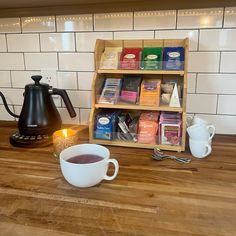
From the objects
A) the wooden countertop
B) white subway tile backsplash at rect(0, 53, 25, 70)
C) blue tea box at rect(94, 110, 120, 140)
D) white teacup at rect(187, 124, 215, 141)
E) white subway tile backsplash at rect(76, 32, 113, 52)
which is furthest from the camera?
white subway tile backsplash at rect(0, 53, 25, 70)

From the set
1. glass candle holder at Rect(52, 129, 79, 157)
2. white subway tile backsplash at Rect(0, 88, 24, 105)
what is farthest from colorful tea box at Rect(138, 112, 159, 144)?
white subway tile backsplash at Rect(0, 88, 24, 105)

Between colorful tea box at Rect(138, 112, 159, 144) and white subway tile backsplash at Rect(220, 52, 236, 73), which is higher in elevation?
white subway tile backsplash at Rect(220, 52, 236, 73)

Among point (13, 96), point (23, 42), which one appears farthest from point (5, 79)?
point (23, 42)

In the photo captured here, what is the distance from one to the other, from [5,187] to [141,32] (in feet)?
2.21

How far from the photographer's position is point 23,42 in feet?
3.44

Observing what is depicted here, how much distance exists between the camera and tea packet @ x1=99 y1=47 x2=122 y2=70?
0.87 metres

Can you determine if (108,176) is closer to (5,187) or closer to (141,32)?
(5,187)

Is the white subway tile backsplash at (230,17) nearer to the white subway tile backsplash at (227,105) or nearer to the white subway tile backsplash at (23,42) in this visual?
the white subway tile backsplash at (227,105)

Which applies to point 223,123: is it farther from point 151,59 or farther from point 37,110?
point 37,110

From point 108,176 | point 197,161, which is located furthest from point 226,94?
point 108,176

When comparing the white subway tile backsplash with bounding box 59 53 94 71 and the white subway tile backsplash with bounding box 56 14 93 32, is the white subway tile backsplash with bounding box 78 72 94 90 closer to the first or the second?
the white subway tile backsplash with bounding box 59 53 94 71

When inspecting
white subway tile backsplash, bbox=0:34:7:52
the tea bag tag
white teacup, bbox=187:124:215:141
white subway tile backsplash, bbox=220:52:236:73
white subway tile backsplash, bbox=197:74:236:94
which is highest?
white subway tile backsplash, bbox=0:34:7:52

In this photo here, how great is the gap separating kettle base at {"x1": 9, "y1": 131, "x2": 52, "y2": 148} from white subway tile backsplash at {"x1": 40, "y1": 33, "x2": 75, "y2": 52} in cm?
37

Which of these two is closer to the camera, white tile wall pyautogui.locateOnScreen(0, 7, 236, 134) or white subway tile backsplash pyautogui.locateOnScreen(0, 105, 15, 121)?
white tile wall pyautogui.locateOnScreen(0, 7, 236, 134)
